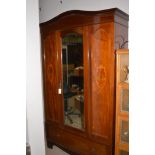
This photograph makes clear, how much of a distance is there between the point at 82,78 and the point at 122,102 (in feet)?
1.74

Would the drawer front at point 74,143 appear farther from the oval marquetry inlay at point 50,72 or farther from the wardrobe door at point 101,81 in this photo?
the oval marquetry inlay at point 50,72

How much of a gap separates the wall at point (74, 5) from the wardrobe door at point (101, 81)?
1.79ft

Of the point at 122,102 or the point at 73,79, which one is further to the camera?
the point at 73,79

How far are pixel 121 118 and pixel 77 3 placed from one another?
161 centimetres

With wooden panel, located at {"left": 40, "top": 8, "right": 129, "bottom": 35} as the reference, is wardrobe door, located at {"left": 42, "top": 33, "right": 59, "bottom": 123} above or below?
below

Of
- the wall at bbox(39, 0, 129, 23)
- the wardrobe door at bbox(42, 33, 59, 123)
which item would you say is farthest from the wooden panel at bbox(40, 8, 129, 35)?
the wall at bbox(39, 0, 129, 23)

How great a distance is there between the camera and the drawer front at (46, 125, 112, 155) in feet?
6.50

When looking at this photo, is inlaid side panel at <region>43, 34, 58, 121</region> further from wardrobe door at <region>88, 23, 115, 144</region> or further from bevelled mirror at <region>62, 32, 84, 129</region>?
wardrobe door at <region>88, 23, 115, 144</region>

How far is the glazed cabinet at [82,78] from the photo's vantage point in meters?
1.82

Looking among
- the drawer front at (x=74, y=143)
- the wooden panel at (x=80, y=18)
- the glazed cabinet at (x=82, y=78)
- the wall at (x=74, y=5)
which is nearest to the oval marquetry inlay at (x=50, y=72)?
the glazed cabinet at (x=82, y=78)

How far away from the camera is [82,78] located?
210 centimetres

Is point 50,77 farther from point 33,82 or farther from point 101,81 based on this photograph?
point 33,82

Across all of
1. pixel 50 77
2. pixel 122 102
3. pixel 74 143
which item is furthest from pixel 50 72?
pixel 122 102
